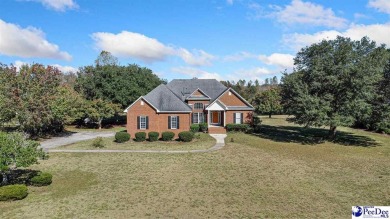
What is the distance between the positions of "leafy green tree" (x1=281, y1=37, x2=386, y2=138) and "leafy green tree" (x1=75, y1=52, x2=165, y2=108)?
26.7 meters

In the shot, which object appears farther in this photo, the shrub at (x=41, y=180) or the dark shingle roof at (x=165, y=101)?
the dark shingle roof at (x=165, y=101)

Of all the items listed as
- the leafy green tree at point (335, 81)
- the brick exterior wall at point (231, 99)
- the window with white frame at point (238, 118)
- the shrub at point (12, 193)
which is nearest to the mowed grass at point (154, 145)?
the window with white frame at point (238, 118)

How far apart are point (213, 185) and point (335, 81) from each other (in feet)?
66.4

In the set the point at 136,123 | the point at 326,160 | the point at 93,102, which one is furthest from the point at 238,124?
the point at 93,102

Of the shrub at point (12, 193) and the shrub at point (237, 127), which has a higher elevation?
the shrub at point (237, 127)

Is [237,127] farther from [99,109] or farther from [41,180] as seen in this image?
[41,180]

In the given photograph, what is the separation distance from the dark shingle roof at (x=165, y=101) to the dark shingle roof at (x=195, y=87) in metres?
7.23

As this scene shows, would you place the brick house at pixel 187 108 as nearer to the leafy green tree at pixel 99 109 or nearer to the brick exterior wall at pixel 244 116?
the brick exterior wall at pixel 244 116

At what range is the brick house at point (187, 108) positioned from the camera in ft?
119

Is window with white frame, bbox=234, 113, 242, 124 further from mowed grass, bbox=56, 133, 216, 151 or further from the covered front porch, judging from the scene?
mowed grass, bbox=56, 133, 216, 151

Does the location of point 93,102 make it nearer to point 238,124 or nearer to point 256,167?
point 238,124

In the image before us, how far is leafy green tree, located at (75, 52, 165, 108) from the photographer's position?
49.6 m

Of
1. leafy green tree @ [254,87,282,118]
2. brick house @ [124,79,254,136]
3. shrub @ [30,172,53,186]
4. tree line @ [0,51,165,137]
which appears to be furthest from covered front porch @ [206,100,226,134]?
leafy green tree @ [254,87,282,118]

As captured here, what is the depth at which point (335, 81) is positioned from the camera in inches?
1242
